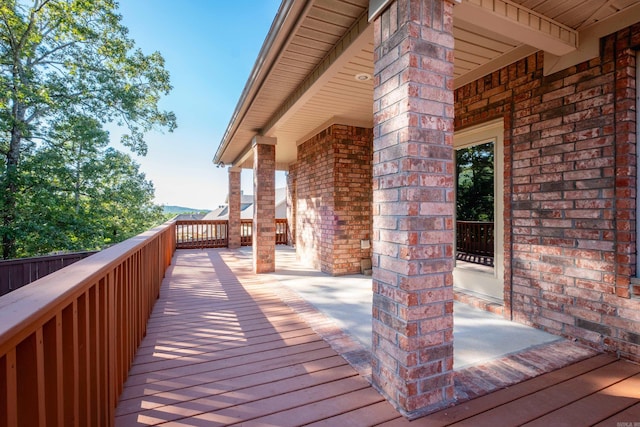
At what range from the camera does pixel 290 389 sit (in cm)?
191

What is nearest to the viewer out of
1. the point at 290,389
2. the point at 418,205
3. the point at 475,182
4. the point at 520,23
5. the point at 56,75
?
Result: the point at 418,205

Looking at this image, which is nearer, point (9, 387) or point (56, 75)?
point (9, 387)

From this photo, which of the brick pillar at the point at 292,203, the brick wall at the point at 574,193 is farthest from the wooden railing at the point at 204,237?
the brick wall at the point at 574,193

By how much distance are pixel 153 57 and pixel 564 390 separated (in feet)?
41.7

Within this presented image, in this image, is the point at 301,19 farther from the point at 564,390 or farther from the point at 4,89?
the point at 4,89

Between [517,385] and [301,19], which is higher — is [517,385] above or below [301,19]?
below

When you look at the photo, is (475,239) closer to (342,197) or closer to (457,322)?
(457,322)

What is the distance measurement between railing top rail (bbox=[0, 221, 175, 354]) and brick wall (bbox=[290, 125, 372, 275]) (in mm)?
4099

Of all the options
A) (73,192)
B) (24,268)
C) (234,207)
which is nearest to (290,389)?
(24,268)

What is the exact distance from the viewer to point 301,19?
2.28 meters

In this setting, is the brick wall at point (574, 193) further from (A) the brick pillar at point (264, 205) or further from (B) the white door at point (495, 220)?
(A) the brick pillar at point (264, 205)

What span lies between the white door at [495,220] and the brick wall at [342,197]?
1942 millimetres

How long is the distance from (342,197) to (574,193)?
327cm

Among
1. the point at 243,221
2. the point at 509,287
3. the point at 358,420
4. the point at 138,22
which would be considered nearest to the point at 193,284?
the point at 358,420
